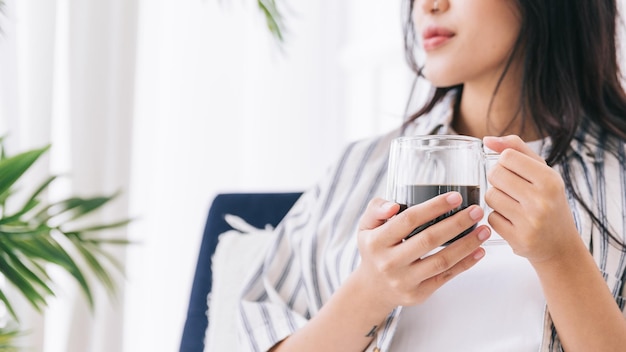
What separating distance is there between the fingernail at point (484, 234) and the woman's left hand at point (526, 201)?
10mm

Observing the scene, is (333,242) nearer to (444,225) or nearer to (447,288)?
(447,288)

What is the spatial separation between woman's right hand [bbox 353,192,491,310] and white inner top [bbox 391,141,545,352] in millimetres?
175

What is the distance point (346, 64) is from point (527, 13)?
1665mm

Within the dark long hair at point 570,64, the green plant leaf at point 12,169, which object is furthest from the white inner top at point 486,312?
the green plant leaf at point 12,169

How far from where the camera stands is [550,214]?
0.74 metres

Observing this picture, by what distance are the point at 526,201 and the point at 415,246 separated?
126 mm

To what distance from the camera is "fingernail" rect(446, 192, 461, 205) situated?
2.40ft

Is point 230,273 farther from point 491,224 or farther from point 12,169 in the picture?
point 491,224

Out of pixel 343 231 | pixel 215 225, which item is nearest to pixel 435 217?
pixel 343 231

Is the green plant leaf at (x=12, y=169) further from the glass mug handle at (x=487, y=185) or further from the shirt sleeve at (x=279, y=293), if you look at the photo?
the glass mug handle at (x=487, y=185)

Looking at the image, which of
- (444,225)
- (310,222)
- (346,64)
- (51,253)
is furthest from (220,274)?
(346,64)

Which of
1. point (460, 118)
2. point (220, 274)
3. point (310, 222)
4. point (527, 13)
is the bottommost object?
point (220, 274)

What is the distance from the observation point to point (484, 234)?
2.51ft

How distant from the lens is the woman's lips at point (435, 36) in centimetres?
115
